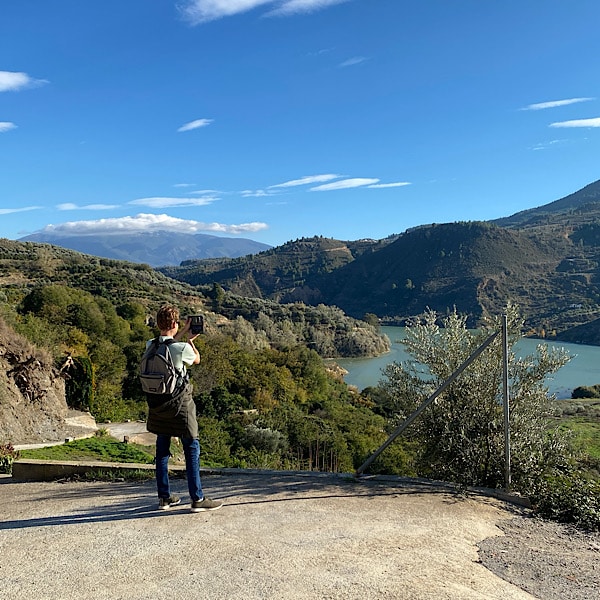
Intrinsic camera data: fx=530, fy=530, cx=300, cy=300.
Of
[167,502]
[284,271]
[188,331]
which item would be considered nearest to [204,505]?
[167,502]

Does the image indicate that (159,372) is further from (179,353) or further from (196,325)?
(196,325)

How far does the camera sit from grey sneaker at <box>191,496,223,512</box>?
434 cm

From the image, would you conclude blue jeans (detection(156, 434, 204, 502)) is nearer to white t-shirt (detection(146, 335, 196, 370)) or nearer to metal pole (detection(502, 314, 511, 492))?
white t-shirt (detection(146, 335, 196, 370))

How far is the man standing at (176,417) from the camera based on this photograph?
4.12 m

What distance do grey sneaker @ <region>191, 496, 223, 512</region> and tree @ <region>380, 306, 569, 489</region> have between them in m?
2.60

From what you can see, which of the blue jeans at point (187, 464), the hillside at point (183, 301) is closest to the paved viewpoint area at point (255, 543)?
the blue jeans at point (187, 464)

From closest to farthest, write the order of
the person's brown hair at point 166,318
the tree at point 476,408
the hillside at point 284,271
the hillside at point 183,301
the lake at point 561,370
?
1. the person's brown hair at point 166,318
2. the tree at point 476,408
3. the hillside at point 183,301
4. the lake at point 561,370
5. the hillside at point 284,271

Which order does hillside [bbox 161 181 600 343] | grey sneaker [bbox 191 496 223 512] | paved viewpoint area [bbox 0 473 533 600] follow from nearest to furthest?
paved viewpoint area [bbox 0 473 533 600] → grey sneaker [bbox 191 496 223 512] → hillside [bbox 161 181 600 343]

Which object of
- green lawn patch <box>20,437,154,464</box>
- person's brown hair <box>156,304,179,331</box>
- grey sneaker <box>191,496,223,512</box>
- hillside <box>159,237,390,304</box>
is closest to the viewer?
person's brown hair <box>156,304,179,331</box>

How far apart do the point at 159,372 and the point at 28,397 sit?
833 cm

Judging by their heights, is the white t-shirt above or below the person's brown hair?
below

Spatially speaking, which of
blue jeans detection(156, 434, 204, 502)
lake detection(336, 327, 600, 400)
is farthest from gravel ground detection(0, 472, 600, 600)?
lake detection(336, 327, 600, 400)

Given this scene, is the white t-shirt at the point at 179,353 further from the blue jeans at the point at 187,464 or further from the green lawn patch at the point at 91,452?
the green lawn patch at the point at 91,452

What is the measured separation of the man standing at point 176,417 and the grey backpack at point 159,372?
0.13ft
